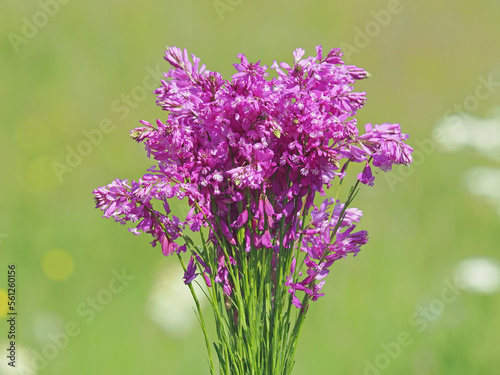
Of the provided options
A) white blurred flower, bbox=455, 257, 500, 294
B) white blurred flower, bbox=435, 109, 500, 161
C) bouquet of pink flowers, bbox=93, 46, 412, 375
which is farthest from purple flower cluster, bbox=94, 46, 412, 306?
white blurred flower, bbox=435, 109, 500, 161

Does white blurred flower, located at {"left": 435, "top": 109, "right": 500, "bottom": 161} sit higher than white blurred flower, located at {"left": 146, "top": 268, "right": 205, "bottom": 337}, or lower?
higher

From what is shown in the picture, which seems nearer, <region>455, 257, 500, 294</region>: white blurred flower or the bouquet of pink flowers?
the bouquet of pink flowers

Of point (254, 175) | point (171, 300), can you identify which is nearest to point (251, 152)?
point (254, 175)

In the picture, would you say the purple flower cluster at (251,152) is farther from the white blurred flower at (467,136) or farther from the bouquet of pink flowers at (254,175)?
the white blurred flower at (467,136)

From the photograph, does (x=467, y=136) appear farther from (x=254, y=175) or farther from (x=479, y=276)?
(x=254, y=175)

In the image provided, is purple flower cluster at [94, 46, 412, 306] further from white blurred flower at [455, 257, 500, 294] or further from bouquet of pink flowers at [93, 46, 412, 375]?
white blurred flower at [455, 257, 500, 294]

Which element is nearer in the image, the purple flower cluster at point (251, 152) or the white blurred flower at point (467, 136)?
the purple flower cluster at point (251, 152)

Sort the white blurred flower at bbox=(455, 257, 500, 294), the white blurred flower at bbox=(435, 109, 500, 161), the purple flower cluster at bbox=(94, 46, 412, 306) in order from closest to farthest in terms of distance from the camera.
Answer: the purple flower cluster at bbox=(94, 46, 412, 306)
the white blurred flower at bbox=(455, 257, 500, 294)
the white blurred flower at bbox=(435, 109, 500, 161)

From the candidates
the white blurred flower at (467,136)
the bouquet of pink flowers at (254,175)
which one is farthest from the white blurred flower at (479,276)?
the bouquet of pink flowers at (254,175)
